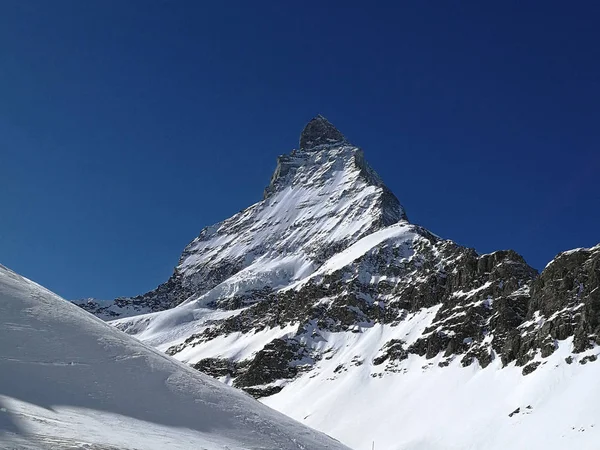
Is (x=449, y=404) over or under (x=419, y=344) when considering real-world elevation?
under

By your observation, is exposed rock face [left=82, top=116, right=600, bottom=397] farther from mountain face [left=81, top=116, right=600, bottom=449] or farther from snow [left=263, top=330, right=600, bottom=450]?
snow [left=263, top=330, right=600, bottom=450]

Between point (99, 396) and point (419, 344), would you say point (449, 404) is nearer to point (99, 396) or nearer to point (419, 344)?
point (419, 344)

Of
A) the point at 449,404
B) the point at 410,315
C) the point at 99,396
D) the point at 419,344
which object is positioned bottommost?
the point at 99,396

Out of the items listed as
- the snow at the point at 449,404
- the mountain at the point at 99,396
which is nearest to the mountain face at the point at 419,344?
the snow at the point at 449,404

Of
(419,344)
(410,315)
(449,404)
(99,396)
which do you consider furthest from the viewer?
(410,315)

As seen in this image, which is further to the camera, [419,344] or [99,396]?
[419,344]

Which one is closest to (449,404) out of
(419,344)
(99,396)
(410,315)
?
(419,344)

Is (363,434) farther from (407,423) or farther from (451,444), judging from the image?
(451,444)

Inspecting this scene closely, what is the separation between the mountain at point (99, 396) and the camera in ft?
50.0

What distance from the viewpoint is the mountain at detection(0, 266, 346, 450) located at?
50.0ft

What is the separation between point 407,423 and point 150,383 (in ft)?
224

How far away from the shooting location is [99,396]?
61.1 ft

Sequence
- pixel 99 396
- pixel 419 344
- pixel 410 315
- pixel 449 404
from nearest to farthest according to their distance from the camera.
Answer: pixel 99 396 < pixel 449 404 < pixel 419 344 < pixel 410 315

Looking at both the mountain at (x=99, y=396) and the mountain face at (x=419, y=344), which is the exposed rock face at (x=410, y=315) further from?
the mountain at (x=99, y=396)
